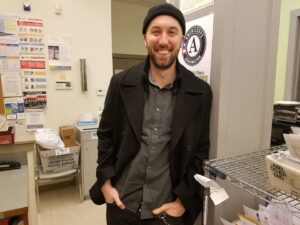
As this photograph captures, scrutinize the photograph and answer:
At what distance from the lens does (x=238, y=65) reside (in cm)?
102

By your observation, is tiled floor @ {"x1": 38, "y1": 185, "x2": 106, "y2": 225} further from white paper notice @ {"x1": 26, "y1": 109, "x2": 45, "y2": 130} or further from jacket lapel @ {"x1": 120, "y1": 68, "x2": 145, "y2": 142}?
jacket lapel @ {"x1": 120, "y1": 68, "x2": 145, "y2": 142}

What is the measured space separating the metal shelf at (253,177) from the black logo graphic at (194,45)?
1.60 ft

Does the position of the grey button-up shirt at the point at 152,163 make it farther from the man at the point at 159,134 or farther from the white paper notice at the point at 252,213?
the white paper notice at the point at 252,213

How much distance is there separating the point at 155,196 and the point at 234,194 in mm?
361

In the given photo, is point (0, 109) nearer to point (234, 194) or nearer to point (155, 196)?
point (155, 196)

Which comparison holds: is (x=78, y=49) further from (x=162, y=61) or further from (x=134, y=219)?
(x=134, y=219)

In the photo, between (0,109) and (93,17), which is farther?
(93,17)

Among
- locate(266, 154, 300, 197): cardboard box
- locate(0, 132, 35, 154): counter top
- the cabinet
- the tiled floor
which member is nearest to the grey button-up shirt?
locate(266, 154, 300, 197): cardboard box

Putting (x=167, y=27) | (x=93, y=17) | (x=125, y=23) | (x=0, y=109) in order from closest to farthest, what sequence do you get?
(x=167, y=27), (x=0, y=109), (x=93, y=17), (x=125, y=23)

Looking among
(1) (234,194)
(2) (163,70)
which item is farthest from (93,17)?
(1) (234,194)

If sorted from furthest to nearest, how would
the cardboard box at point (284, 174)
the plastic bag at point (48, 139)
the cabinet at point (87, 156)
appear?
the cabinet at point (87, 156) < the plastic bag at point (48, 139) < the cardboard box at point (284, 174)

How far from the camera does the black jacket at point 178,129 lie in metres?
1.09

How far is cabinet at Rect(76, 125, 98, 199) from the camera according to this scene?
2.92m

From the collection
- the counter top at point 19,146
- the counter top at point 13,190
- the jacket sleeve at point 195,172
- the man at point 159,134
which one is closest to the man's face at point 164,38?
the man at point 159,134
